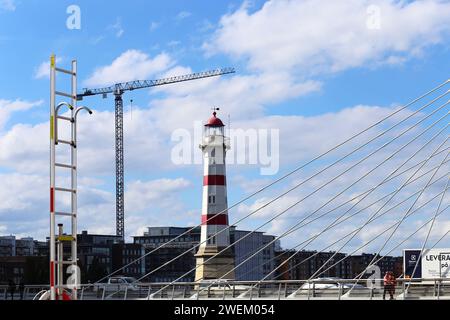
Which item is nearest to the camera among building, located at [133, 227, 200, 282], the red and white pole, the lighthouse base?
the red and white pole

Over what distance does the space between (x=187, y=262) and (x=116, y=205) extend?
20152mm

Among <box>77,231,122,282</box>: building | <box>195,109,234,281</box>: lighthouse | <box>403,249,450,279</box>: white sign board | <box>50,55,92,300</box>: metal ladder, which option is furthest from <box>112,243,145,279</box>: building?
<box>50,55,92,300</box>: metal ladder

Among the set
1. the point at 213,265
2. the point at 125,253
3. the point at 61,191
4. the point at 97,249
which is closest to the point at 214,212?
the point at 213,265

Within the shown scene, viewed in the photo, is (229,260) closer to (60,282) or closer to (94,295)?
(94,295)

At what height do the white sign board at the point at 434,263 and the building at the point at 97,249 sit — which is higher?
the building at the point at 97,249

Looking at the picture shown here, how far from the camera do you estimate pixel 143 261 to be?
191 m

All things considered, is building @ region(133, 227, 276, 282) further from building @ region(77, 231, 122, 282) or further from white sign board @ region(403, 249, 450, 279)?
white sign board @ region(403, 249, 450, 279)

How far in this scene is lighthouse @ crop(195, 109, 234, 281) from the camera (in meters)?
72.4

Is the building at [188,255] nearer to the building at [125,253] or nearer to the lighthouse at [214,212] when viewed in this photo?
the building at [125,253]

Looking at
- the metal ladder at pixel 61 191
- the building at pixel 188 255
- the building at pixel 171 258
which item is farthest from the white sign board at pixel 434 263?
the building at pixel 171 258

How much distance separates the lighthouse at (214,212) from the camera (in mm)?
72375

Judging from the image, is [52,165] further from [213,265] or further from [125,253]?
[125,253]

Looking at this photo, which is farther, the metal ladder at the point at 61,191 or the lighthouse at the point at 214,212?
the lighthouse at the point at 214,212
